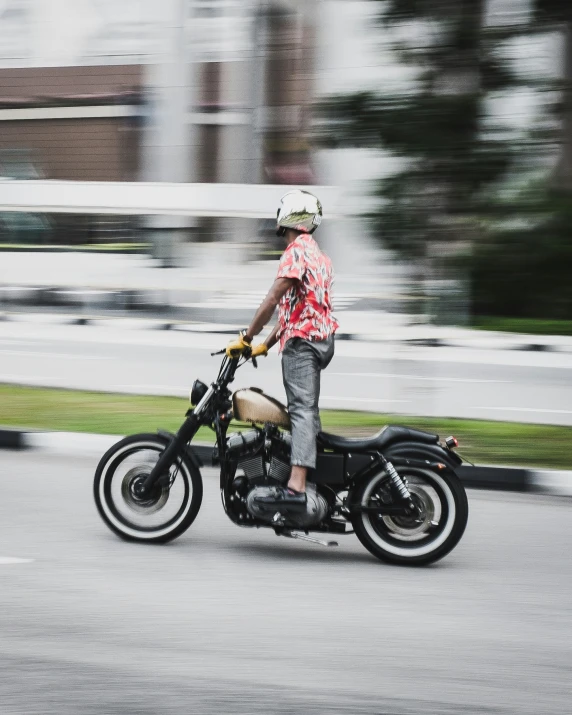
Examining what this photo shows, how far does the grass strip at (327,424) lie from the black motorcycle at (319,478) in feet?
7.73

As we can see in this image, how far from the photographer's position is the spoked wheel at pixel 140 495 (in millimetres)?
5566

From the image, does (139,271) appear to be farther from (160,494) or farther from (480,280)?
(160,494)

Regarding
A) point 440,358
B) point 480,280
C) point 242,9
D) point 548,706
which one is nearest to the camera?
point 548,706

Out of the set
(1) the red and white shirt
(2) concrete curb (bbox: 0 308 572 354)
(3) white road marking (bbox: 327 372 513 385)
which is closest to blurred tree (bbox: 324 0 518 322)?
(1) the red and white shirt

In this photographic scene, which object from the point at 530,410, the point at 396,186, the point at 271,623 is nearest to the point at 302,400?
the point at 271,623

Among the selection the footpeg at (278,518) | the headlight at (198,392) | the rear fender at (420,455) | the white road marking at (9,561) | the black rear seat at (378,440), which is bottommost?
the white road marking at (9,561)

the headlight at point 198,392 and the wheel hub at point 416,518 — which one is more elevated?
the headlight at point 198,392

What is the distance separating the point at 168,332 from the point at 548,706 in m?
14.2

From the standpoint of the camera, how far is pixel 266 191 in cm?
2006

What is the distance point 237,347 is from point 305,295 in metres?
0.40

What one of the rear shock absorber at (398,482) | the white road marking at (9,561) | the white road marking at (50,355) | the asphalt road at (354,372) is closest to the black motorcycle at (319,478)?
the rear shock absorber at (398,482)

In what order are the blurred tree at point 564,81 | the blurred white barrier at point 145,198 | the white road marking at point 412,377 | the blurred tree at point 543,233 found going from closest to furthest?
1. the blurred tree at point 543,233
2. the blurred tree at point 564,81
3. the white road marking at point 412,377
4. the blurred white barrier at point 145,198

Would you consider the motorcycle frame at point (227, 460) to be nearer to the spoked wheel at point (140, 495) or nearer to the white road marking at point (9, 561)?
the spoked wheel at point (140, 495)

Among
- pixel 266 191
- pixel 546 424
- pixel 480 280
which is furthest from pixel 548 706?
pixel 266 191
